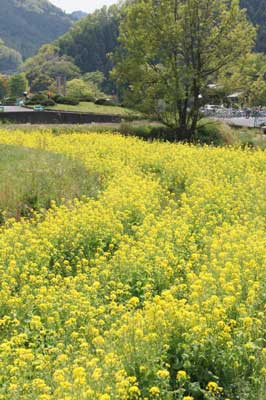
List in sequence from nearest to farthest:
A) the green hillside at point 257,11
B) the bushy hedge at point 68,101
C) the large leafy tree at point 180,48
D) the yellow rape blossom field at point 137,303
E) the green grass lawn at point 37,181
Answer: the yellow rape blossom field at point 137,303 < the green grass lawn at point 37,181 < the large leafy tree at point 180,48 < the bushy hedge at point 68,101 < the green hillside at point 257,11

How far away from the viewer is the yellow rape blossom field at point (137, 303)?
12.7 ft

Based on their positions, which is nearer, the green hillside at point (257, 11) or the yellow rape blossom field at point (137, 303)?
the yellow rape blossom field at point (137, 303)

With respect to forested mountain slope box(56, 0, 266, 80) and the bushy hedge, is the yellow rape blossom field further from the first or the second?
forested mountain slope box(56, 0, 266, 80)

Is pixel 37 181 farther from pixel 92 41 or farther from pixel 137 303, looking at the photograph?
pixel 92 41

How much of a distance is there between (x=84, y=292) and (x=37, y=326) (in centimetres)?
104

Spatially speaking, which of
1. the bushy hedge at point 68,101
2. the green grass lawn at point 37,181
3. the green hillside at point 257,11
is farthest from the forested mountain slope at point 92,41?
the green grass lawn at point 37,181

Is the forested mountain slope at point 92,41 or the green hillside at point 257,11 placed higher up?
the green hillside at point 257,11

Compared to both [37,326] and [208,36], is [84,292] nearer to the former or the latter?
[37,326]

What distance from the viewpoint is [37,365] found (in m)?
4.06

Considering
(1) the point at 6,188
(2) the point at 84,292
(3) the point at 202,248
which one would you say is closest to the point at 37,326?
(2) the point at 84,292

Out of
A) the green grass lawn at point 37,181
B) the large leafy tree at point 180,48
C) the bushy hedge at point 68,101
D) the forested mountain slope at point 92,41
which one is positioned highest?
the forested mountain slope at point 92,41

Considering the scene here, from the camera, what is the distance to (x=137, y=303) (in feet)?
18.0

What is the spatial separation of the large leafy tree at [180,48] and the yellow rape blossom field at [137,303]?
13299 millimetres

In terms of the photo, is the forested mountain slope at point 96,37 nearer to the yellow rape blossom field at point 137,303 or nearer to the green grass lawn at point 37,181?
the green grass lawn at point 37,181
